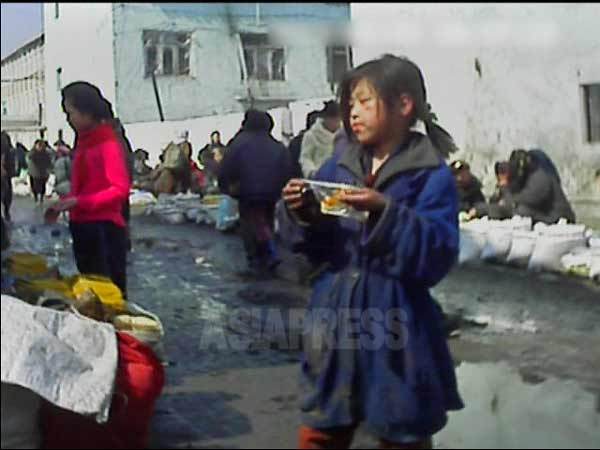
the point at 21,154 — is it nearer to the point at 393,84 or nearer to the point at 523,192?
the point at 393,84

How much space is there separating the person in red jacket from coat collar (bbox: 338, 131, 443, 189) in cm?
61

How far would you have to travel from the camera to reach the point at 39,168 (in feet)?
6.19

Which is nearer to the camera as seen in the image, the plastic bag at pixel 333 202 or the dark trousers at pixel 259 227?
the plastic bag at pixel 333 202

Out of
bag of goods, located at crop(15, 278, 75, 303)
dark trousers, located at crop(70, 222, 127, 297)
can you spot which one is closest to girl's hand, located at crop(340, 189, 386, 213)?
bag of goods, located at crop(15, 278, 75, 303)

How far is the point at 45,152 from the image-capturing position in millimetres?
1878

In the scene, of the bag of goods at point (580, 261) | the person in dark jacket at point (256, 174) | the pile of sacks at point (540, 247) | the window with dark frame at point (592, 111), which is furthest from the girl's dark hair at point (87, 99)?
the bag of goods at point (580, 261)

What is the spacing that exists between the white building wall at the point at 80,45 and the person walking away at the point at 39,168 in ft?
0.28

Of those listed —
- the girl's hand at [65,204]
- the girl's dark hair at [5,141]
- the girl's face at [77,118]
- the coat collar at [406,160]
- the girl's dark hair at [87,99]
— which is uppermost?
the girl's dark hair at [87,99]

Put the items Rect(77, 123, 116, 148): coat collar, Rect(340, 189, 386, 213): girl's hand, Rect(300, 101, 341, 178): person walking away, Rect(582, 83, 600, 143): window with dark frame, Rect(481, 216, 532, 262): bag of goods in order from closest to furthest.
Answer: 1. Rect(340, 189, 386, 213): girl's hand
2. Rect(300, 101, 341, 178): person walking away
3. Rect(77, 123, 116, 148): coat collar
4. Rect(582, 83, 600, 143): window with dark frame
5. Rect(481, 216, 532, 262): bag of goods

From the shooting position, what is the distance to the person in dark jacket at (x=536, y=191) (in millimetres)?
2836

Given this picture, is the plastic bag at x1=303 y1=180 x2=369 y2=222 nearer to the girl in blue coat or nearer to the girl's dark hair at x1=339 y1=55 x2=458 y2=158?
the girl in blue coat

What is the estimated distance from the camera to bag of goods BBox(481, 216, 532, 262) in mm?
3814

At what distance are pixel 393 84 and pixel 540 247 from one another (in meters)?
2.84

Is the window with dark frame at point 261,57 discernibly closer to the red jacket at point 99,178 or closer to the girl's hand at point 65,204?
the red jacket at point 99,178
